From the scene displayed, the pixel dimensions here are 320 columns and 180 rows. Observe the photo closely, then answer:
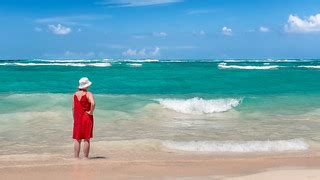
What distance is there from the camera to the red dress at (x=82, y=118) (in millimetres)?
7676

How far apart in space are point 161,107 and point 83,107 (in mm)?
9434

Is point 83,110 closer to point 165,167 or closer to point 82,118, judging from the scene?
point 82,118

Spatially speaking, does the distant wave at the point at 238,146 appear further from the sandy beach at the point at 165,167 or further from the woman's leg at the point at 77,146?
the woman's leg at the point at 77,146

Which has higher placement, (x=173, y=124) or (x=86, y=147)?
(x=173, y=124)

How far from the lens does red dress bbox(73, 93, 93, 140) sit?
25.2 ft

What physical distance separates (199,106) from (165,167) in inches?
414

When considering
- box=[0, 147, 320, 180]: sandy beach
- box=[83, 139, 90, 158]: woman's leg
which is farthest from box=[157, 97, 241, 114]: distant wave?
box=[83, 139, 90, 158]: woman's leg

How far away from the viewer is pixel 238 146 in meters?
9.68

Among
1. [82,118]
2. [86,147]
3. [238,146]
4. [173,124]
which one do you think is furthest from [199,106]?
[82,118]

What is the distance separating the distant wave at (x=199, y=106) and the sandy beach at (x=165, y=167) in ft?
27.5

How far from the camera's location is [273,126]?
13047mm

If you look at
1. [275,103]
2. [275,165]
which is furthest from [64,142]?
[275,103]

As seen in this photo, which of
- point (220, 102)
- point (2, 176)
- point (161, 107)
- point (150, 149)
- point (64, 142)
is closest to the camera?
point (2, 176)

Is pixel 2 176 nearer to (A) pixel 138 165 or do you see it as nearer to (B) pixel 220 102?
(A) pixel 138 165
